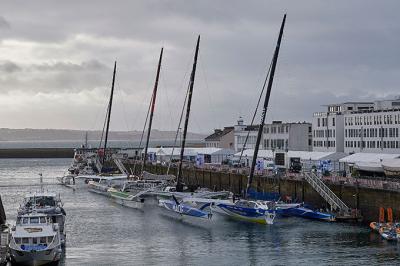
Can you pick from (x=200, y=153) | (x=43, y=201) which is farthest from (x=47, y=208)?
(x=200, y=153)

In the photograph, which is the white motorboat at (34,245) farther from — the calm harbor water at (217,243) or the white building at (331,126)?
the white building at (331,126)

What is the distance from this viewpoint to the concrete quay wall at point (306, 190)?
237 ft

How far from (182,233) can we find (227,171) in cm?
4623

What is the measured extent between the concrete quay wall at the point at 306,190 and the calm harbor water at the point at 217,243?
3.53 m

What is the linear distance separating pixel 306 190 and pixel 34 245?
42.5 metres

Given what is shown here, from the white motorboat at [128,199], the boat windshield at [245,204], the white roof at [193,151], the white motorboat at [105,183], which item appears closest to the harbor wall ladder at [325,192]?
the boat windshield at [245,204]

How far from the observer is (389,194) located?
232ft

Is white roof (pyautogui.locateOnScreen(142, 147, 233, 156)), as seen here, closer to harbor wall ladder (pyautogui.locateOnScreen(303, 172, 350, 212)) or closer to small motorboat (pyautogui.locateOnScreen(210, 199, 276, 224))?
harbor wall ladder (pyautogui.locateOnScreen(303, 172, 350, 212))

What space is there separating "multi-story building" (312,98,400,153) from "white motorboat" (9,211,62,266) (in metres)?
61.3

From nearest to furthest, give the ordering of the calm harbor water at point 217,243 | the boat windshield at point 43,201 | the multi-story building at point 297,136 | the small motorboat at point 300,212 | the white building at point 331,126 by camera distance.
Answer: the calm harbor water at point 217,243
the boat windshield at point 43,201
the small motorboat at point 300,212
the white building at point 331,126
the multi-story building at point 297,136

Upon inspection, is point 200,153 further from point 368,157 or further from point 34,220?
Result: point 34,220

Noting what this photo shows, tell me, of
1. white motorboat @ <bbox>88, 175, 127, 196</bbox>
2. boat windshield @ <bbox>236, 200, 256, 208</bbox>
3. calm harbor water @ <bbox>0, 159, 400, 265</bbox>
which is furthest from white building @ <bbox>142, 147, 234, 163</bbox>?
calm harbor water @ <bbox>0, 159, 400, 265</bbox>

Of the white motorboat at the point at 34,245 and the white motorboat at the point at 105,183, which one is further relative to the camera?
the white motorboat at the point at 105,183

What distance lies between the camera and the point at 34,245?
53.9 m
